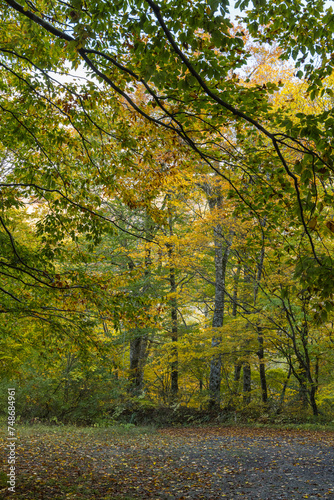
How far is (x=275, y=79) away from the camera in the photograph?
1178 centimetres

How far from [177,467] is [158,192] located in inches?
186

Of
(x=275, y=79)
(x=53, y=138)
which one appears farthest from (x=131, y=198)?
(x=275, y=79)

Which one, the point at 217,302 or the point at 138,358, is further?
the point at 138,358

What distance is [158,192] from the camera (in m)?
5.41

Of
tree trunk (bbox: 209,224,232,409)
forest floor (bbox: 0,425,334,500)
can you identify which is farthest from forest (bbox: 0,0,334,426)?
forest floor (bbox: 0,425,334,500)

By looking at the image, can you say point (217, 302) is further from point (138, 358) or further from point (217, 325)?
point (138, 358)

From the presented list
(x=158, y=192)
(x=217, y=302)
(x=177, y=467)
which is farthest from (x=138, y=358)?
(x=158, y=192)

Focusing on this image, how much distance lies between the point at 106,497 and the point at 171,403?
1029 cm

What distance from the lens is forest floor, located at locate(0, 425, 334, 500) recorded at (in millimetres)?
4480

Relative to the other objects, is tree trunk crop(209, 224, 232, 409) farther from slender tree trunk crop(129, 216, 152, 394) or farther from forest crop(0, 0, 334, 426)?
slender tree trunk crop(129, 216, 152, 394)

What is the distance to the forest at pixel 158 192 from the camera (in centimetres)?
284

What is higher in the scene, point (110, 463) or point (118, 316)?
point (118, 316)

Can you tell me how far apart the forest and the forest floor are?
164 cm

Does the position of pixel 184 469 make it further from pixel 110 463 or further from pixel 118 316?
pixel 118 316
